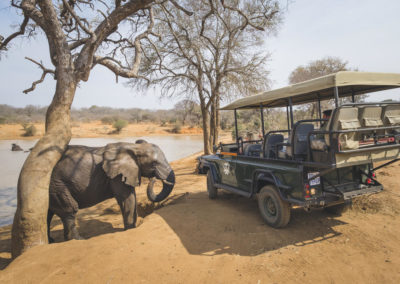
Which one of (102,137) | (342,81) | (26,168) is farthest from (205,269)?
(102,137)

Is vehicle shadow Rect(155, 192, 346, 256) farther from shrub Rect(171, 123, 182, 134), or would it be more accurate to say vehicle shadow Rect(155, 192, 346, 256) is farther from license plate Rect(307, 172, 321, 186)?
shrub Rect(171, 123, 182, 134)

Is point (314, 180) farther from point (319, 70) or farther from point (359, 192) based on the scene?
point (319, 70)

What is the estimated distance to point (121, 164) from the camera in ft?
17.5

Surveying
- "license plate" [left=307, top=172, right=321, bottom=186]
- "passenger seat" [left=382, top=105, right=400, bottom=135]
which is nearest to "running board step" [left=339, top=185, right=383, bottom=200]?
"license plate" [left=307, top=172, right=321, bottom=186]

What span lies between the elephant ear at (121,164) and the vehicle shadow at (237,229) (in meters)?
1.11

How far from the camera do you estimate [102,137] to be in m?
43.0

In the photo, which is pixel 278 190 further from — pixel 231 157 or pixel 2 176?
pixel 2 176

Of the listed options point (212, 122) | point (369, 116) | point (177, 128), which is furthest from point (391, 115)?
point (177, 128)

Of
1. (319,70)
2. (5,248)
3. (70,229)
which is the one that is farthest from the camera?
(319,70)

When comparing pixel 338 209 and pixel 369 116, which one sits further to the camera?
pixel 338 209

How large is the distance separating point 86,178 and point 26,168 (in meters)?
1.09

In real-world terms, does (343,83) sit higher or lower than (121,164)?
higher

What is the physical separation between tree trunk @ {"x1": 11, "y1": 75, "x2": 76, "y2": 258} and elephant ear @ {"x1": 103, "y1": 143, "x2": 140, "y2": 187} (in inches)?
36.4

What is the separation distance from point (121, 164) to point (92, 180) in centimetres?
74
